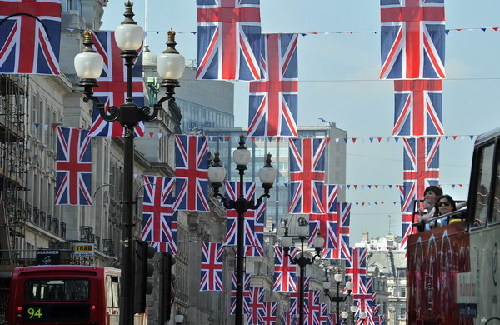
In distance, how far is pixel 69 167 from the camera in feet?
151

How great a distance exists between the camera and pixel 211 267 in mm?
65562

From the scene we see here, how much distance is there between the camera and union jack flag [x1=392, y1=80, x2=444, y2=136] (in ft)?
112

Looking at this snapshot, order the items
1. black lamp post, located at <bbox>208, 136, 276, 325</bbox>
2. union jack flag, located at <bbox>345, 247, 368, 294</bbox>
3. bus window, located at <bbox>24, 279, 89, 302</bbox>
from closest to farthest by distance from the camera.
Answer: bus window, located at <bbox>24, 279, 89, 302</bbox> < black lamp post, located at <bbox>208, 136, 276, 325</bbox> < union jack flag, located at <bbox>345, 247, 368, 294</bbox>

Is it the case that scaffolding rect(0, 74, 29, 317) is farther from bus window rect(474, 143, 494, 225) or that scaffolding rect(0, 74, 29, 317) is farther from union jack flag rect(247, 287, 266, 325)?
bus window rect(474, 143, 494, 225)

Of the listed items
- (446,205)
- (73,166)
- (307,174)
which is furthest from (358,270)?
(446,205)

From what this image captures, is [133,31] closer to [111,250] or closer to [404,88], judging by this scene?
[404,88]

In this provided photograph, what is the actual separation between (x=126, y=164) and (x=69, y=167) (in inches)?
940

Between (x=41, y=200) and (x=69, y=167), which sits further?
(x=41, y=200)

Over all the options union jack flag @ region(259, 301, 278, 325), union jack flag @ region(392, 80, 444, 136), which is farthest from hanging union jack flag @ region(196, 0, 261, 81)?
union jack flag @ region(259, 301, 278, 325)

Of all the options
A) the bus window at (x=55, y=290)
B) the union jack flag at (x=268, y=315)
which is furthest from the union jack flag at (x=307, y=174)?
the union jack flag at (x=268, y=315)

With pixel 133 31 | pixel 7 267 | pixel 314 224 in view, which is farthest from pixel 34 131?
pixel 133 31

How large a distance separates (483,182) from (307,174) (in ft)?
107

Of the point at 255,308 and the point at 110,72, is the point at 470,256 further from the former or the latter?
the point at 255,308

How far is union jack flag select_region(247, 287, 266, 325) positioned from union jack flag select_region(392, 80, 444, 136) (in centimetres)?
5825
